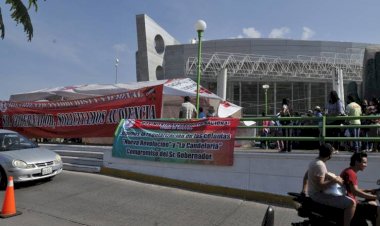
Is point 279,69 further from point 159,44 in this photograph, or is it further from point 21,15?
point 21,15

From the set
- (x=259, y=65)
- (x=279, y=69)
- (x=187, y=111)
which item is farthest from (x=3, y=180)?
(x=279, y=69)

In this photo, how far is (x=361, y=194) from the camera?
5.18m

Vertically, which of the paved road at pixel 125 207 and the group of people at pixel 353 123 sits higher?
the group of people at pixel 353 123

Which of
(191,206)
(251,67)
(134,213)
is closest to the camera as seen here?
(134,213)

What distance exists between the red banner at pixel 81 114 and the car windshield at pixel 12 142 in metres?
2.77

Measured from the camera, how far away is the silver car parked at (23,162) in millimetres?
9375

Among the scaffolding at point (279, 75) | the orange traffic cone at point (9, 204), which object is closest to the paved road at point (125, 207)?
the orange traffic cone at point (9, 204)

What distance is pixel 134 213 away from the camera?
749 centimetres

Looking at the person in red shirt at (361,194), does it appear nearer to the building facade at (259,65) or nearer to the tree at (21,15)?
the tree at (21,15)

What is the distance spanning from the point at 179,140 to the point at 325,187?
16.9ft

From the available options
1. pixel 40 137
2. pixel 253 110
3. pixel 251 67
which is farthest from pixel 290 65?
pixel 40 137

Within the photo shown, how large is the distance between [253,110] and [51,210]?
4166 centimetres

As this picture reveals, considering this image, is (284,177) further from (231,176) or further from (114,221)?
(114,221)

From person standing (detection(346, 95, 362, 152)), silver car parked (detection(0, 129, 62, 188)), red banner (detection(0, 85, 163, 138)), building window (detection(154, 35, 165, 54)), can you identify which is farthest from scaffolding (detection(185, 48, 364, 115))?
silver car parked (detection(0, 129, 62, 188))
